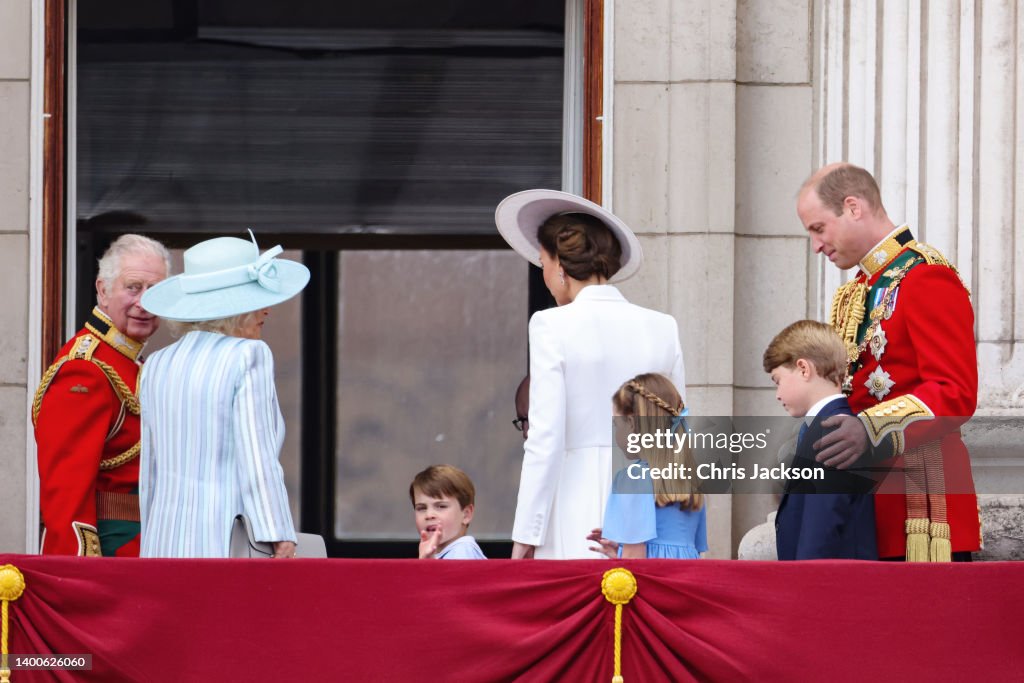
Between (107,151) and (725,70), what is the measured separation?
3.11 m

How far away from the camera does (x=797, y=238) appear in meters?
7.66

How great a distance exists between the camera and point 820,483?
16.8 ft

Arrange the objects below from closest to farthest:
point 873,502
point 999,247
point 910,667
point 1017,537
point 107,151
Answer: point 910,667 < point 873,502 < point 1017,537 < point 999,247 < point 107,151

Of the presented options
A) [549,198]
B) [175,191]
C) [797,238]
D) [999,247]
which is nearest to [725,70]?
[797,238]

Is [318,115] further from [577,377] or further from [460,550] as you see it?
[577,377]

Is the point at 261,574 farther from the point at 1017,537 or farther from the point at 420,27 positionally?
the point at 420,27

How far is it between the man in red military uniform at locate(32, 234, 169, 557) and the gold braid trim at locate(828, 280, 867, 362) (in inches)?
96.4

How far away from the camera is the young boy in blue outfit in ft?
19.3

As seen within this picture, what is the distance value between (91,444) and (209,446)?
653 millimetres

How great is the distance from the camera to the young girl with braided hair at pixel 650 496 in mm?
4996

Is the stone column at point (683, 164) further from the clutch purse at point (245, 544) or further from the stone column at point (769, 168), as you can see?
the clutch purse at point (245, 544)

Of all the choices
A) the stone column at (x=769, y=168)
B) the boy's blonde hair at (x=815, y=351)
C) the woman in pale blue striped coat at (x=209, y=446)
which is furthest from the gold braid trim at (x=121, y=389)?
the stone column at (x=769, y=168)

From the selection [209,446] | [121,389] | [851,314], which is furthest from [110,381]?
[851,314]

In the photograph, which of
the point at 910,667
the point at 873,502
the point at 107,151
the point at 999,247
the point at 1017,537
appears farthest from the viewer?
the point at 107,151
